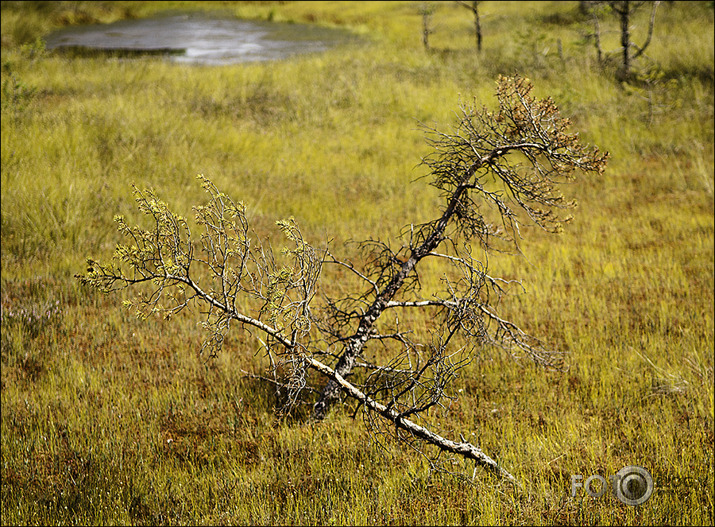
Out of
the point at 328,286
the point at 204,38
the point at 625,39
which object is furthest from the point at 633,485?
the point at 204,38

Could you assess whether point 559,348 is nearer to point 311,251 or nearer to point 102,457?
point 311,251

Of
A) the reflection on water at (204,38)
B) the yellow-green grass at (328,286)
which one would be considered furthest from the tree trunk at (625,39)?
the reflection on water at (204,38)

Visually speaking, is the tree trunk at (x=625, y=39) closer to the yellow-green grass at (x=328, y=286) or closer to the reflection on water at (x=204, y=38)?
the yellow-green grass at (x=328, y=286)

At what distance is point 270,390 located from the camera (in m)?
4.29

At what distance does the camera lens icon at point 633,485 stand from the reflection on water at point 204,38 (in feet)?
60.7

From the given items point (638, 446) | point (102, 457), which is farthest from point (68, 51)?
point (638, 446)

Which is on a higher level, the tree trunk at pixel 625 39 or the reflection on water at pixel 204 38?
the reflection on water at pixel 204 38

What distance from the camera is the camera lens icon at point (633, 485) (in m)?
3.11

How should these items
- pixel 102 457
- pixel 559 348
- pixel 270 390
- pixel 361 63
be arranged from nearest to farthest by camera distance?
pixel 102 457
pixel 270 390
pixel 559 348
pixel 361 63

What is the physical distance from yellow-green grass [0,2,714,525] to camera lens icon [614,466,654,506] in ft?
0.19

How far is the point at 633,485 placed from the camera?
3248 millimetres

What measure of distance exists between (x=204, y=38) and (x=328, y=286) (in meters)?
25.1

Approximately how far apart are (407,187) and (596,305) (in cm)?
427

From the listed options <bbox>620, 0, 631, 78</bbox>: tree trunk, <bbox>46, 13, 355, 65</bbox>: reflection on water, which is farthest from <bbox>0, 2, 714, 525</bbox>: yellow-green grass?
<bbox>46, 13, 355, 65</bbox>: reflection on water
